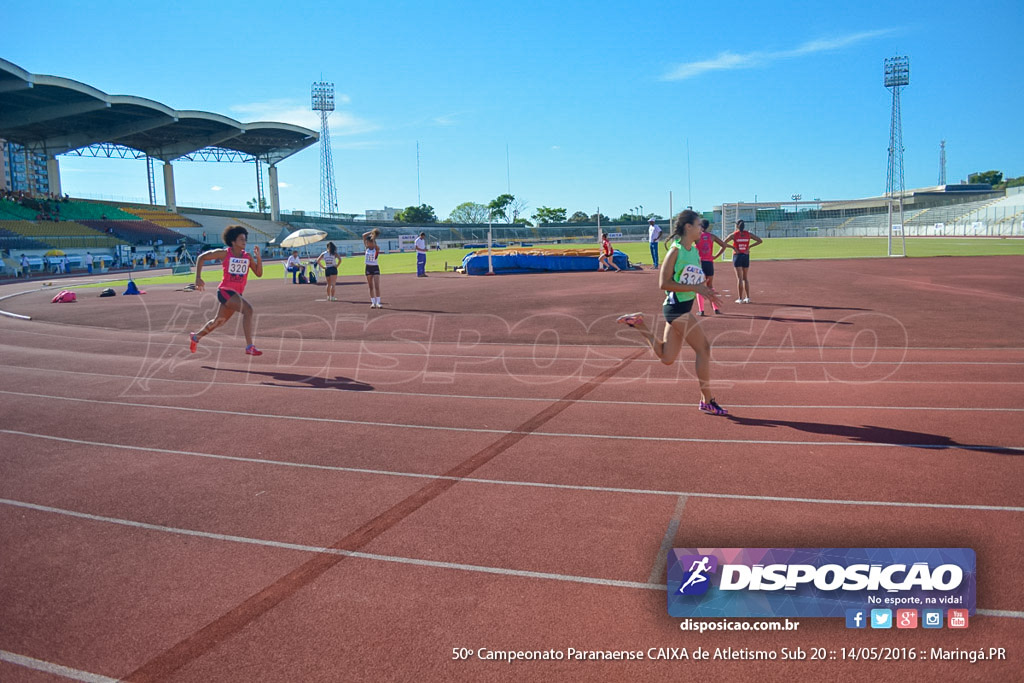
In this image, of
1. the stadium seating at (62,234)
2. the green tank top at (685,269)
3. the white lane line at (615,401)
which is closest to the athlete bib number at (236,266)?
the white lane line at (615,401)

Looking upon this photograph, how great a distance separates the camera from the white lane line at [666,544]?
3964 millimetres

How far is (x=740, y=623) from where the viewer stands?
346cm

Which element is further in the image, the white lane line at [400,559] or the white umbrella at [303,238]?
the white umbrella at [303,238]

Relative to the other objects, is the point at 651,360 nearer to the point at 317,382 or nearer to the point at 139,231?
the point at 317,382

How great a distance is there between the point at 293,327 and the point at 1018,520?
1464cm

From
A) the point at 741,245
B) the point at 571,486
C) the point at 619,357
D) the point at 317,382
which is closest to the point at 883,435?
the point at 571,486

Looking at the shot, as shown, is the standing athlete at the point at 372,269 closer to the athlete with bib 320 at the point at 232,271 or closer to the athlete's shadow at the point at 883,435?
the athlete with bib 320 at the point at 232,271

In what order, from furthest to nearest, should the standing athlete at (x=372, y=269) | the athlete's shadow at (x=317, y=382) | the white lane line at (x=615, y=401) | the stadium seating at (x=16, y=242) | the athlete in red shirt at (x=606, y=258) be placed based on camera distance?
the stadium seating at (x=16, y=242)
the athlete in red shirt at (x=606, y=258)
the standing athlete at (x=372, y=269)
the athlete's shadow at (x=317, y=382)
the white lane line at (x=615, y=401)

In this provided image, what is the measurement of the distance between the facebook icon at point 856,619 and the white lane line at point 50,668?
12.2 feet

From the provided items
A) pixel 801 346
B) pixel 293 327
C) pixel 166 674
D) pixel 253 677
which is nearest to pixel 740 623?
pixel 253 677

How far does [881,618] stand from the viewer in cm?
343

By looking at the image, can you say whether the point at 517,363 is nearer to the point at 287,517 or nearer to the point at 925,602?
the point at 287,517

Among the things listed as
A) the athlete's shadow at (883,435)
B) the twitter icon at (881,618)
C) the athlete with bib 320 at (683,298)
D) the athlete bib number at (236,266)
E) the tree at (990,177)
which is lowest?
the twitter icon at (881,618)

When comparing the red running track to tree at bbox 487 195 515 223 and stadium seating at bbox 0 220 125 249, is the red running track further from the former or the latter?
tree at bbox 487 195 515 223
